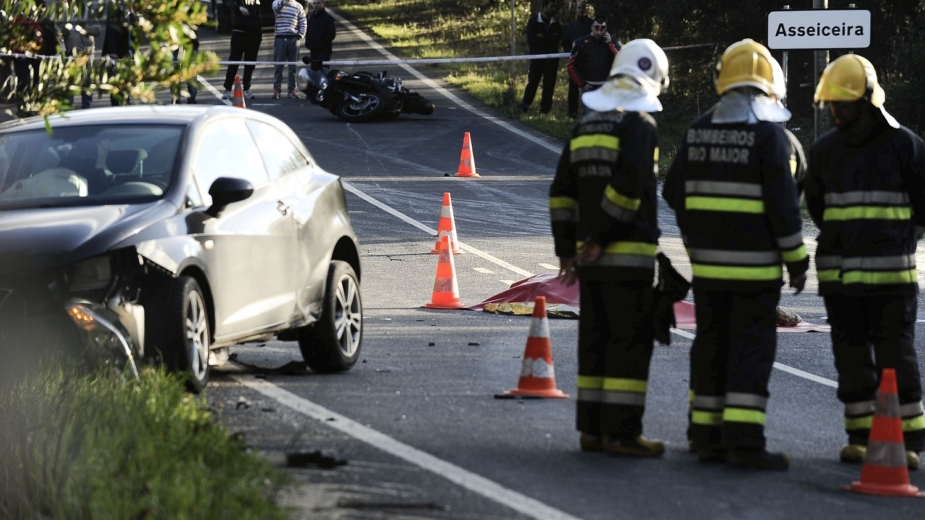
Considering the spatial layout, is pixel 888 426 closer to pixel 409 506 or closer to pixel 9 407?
pixel 409 506

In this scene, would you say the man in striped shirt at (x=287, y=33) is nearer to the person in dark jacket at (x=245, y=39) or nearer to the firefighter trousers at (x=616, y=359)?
the person in dark jacket at (x=245, y=39)

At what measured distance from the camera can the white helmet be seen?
698 centimetres

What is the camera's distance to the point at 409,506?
19.5 ft

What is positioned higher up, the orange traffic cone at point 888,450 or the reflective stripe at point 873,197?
the reflective stripe at point 873,197

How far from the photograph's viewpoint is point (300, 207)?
9.02 metres

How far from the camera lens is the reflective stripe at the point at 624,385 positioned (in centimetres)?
693

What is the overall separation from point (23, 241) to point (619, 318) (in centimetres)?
282

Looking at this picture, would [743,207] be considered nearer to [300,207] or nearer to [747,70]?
[747,70]

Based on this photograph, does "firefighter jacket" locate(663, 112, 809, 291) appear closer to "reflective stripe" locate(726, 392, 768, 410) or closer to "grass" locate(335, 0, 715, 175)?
"reflective stripe" locate(726, 392, 768, 410)

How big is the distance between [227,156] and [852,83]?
3.45m

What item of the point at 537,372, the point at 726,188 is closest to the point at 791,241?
the point at 726,188

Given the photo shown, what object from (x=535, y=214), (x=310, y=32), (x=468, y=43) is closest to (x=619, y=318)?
(x=535, y=214)

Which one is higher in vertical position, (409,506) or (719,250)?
(719,250)

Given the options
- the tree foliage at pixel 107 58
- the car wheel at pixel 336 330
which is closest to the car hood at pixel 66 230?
the tree foliage at pixel 107 58
